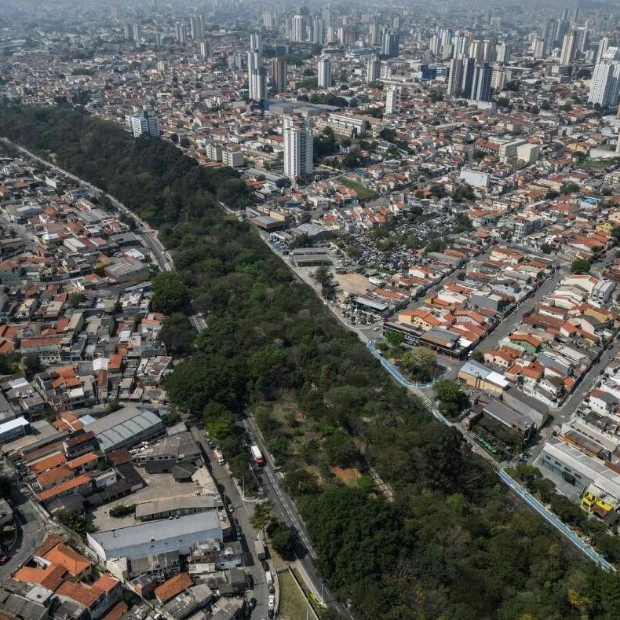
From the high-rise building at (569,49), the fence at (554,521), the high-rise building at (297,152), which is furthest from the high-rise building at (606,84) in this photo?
the fence at (554,521)

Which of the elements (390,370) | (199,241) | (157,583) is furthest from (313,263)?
(157,583)

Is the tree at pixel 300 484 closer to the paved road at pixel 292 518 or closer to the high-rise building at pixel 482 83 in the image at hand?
the paved road at pixel 292 518

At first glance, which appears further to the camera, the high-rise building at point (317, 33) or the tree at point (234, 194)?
the high-rise building at point (317, 33)

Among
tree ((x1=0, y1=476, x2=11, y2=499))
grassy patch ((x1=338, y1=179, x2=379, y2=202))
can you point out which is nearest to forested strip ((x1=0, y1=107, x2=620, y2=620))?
tree ((x1=0, y1=476, x2=11, y2=499))

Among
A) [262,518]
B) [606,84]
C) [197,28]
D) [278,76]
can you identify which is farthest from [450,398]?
[197,28]

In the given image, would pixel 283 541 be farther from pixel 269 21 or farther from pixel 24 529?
pixel 269 21
